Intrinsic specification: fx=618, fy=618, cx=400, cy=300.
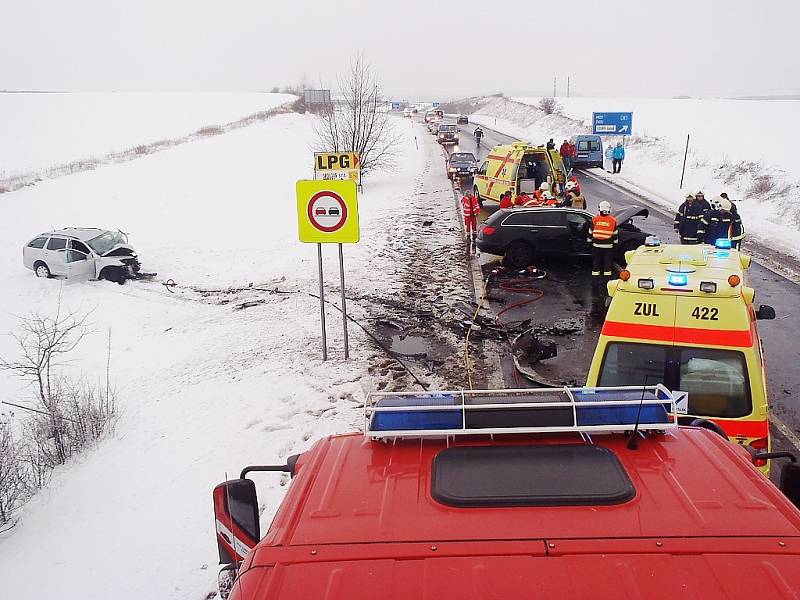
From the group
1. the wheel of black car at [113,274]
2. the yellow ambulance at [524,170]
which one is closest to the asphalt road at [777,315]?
the yellow ambulance at [524,170]

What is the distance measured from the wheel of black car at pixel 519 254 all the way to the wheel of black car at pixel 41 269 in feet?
41.9

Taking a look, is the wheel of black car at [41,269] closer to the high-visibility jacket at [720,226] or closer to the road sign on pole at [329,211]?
the road sign on pole at [329,211]

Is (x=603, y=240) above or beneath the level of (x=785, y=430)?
above

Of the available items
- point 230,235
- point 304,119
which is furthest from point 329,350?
point 304,119

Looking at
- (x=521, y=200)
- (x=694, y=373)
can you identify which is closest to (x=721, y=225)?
(x=521, y=200)

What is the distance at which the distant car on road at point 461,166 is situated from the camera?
2961cm

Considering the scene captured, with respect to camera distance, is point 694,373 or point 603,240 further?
point 603,240

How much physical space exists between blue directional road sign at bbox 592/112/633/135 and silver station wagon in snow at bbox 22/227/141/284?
90.3 feet

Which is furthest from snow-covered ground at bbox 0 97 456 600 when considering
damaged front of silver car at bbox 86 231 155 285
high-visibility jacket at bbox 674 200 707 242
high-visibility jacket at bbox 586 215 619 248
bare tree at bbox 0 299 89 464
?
high-visibility jacket at bbox 674 200 707 242

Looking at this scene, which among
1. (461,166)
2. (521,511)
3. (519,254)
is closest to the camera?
(521,511)

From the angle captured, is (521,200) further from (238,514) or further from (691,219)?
(238,514)

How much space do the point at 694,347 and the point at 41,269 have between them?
17.6 meters

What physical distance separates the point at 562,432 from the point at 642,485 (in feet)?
1.58

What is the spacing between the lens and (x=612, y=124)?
35.5 meters
